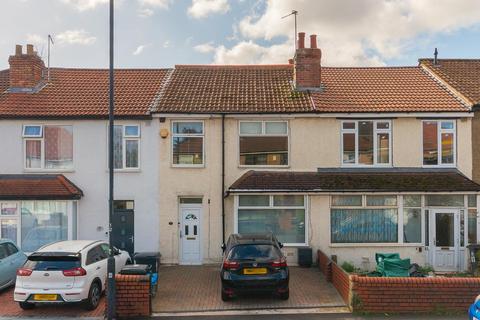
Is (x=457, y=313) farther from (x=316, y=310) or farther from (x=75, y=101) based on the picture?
(x=75, y=101)

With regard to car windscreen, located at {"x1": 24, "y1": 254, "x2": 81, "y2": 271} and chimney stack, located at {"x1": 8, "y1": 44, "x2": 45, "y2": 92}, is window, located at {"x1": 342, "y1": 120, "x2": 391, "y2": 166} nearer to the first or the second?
car windscreen, located at {"x1": 24, "y1": 254, "x2": 81, "y2": 271}

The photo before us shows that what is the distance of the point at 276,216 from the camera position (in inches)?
567

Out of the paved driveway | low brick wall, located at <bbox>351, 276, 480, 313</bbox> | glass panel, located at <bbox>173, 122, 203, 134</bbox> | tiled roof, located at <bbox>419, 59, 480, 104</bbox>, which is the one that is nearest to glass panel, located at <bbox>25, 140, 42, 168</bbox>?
glass panel, located at <bbox>173, 122, 203, 134</bbox>

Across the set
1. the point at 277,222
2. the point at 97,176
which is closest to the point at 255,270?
the point at 277,222

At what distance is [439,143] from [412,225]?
9.95 ft

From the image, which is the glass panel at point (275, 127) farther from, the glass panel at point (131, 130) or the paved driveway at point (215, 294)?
the paved driveway at point (215, 294)

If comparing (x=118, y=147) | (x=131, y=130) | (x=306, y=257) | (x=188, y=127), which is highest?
(x=188, y=127)

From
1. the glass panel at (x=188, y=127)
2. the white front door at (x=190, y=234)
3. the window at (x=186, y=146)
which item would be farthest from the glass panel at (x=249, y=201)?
the glass panel at (x=188, y=127)

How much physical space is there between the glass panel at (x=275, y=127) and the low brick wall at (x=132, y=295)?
23.7 feet

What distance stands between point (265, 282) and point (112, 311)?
3354mm

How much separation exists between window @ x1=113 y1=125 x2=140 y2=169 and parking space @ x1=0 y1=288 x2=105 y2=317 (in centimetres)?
557

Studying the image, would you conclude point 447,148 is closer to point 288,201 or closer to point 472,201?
point 472,201

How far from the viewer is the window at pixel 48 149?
571 inches

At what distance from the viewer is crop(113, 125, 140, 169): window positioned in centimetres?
1455
